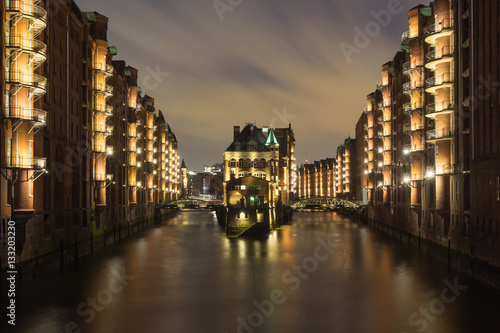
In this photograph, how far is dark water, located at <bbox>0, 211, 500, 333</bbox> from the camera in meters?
25.6

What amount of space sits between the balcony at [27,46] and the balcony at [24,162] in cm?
717

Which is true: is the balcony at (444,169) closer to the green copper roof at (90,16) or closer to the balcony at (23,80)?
the balcony at (23,80)

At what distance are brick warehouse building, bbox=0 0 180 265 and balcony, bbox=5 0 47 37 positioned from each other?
7 cm

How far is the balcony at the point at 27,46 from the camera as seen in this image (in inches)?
1320

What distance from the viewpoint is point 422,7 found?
176ft

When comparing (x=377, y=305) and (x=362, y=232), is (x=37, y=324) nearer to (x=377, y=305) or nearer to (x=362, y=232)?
(x=377, y=305)

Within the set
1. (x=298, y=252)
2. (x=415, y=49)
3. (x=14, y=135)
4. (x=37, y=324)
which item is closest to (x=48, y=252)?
(x=14, y=135)

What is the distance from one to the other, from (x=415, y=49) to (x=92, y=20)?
36311mm

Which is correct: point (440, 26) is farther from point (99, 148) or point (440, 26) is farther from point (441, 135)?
point (99, 148)
